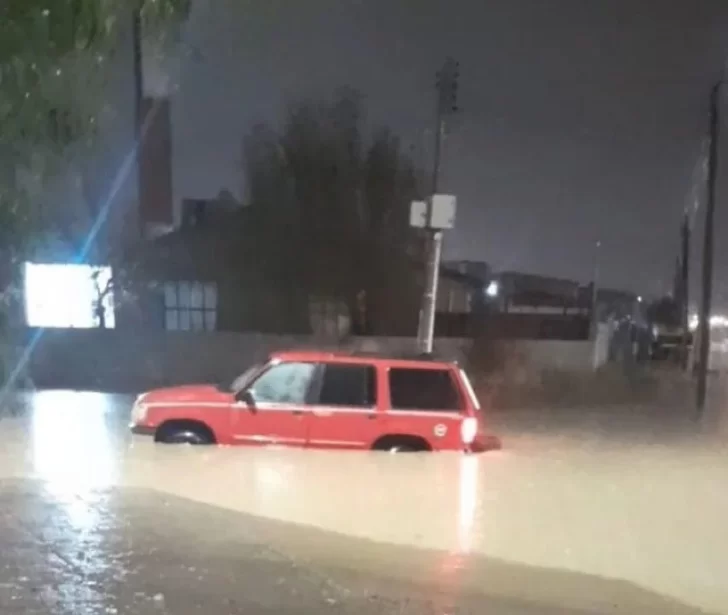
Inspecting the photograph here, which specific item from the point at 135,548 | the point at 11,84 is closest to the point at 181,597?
the point at 135,548

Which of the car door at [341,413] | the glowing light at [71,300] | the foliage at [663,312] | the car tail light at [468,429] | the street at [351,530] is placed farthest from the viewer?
the foliage at [663,312]

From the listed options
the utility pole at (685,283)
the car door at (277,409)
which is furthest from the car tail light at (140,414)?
the utility pole at (685,283)

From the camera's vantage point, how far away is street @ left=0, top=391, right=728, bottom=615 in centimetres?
755

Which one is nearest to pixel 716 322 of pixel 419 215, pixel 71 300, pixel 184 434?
pixel 71 300

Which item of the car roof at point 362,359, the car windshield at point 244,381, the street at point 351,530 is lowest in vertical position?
the street at point 351,530

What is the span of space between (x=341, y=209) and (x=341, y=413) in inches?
664

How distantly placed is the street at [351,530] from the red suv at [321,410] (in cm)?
25

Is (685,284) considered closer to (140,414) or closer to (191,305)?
(191,305)

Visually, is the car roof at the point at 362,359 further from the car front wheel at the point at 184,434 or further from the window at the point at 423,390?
the car front wheel at the point at 184,434

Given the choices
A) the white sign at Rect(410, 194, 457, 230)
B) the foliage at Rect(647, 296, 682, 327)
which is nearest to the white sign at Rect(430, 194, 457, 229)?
the white sign at Rect(410, 194, 457, 230)

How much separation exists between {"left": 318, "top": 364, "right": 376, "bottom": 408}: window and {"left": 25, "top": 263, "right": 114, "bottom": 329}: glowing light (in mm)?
16376

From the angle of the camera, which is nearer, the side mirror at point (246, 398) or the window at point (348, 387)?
the side mirror at point (246, 398)

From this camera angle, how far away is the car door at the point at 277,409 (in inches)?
511

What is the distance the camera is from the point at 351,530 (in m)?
9.66
